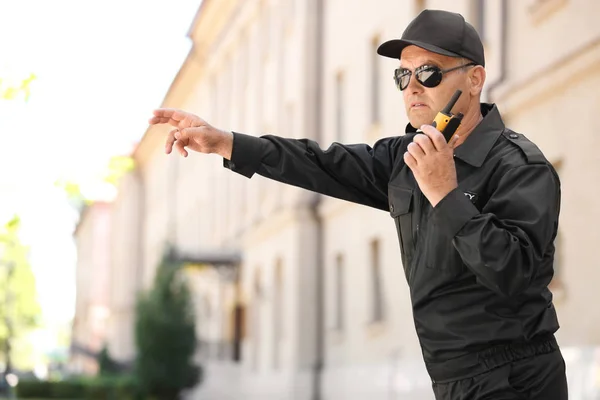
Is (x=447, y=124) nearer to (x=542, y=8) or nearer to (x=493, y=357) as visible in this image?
(x=493, y=357)

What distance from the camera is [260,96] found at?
3578 centimetres

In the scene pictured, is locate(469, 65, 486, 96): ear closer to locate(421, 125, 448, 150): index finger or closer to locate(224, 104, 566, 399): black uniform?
locate(224, 104, 566, 399): black uniform

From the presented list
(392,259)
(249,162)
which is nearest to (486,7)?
(392,259)

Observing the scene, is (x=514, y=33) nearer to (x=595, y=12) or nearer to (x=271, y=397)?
(x=595, y=12)

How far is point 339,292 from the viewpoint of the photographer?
87.9 ft

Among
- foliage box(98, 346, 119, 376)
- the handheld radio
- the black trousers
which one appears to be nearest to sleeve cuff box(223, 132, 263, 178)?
the handheld radio

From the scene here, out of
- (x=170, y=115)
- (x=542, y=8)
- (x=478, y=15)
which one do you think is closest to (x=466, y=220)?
(x=170, y=115)

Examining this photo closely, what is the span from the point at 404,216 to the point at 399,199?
7 cm

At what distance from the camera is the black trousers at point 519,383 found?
329 cm

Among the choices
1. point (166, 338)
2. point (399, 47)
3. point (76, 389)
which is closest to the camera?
point (399, 47)

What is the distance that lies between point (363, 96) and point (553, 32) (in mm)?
10477

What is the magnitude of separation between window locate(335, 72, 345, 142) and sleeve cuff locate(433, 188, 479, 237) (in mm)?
23545

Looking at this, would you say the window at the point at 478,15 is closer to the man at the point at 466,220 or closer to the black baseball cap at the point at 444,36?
the man at the point at 466,220

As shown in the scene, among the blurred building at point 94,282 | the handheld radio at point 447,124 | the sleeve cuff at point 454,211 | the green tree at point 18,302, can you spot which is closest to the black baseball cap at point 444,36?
the handheld radio at point 447,124
